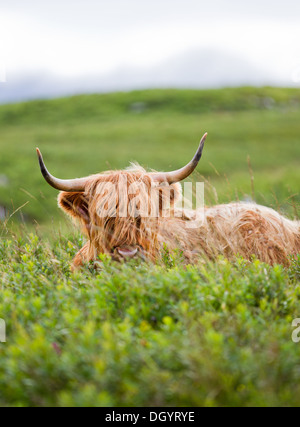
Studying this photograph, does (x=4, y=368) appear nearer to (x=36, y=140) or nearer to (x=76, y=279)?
(x=76, y=279)

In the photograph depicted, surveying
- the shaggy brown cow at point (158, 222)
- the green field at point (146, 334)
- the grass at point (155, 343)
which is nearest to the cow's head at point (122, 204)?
the shaggy brown cow at point (158, 222)

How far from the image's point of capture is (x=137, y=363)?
286 cm

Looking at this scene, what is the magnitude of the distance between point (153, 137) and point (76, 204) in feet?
109

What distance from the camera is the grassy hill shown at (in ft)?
72.1

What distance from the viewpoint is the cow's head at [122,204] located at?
204 inches

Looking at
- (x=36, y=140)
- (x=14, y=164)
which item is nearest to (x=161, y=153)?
(x=14, y=164)

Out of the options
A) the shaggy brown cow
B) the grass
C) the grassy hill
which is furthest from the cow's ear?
the grassy hill

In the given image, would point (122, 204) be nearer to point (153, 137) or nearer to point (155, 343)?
point (155, 343)

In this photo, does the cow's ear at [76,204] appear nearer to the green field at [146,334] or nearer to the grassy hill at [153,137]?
the green field at [146,334]

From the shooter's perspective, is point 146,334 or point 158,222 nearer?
point 146,334

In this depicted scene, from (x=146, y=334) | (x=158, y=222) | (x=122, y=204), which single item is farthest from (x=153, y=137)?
(x=146, y=334)

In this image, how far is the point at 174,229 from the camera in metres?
6.07

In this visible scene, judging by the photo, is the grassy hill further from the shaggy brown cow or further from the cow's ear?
the cow's ear
